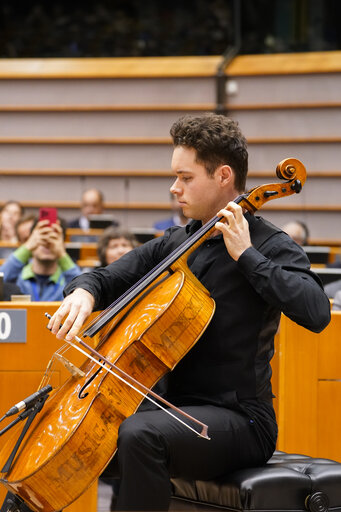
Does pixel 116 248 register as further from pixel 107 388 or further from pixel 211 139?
pixel 107 388

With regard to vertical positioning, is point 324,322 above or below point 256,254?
below

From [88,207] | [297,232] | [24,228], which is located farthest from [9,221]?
[297,232]

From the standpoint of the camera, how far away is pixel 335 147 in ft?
27.3

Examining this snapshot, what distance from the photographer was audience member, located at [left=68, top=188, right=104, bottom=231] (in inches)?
319

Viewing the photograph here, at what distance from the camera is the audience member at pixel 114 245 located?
447cm

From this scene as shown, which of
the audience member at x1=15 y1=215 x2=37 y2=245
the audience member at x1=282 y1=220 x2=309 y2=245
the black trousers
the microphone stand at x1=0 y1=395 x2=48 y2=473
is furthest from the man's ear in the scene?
the audience member at x1=282 y1=220 x2=309 y2=245

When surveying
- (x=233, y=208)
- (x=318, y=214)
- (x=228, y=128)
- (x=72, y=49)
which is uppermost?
(x=72, y=49)

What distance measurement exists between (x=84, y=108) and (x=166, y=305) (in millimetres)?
7185

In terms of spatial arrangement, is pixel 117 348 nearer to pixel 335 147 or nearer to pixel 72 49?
pixel 335 147

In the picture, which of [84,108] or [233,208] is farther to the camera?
[84,108]

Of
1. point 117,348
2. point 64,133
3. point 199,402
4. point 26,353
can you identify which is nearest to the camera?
point 117,348

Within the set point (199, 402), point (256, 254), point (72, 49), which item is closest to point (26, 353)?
point (199, 402)

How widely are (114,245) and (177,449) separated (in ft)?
8.69

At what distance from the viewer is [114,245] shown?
4.50m
